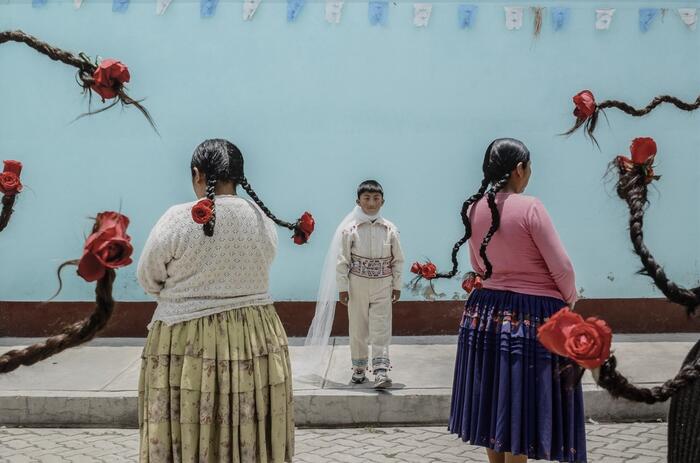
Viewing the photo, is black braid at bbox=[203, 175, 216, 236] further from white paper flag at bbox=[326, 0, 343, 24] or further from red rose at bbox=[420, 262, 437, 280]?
white paper flag at bbox=[326, 0, 343, 24]

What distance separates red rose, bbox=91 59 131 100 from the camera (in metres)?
1.98

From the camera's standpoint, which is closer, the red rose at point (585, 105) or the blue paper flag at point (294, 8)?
the red rose at point (585, 105)

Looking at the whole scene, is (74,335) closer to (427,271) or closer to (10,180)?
(10,180)

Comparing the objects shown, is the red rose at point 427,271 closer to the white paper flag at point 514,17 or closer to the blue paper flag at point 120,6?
the white paper flag at point 514,17

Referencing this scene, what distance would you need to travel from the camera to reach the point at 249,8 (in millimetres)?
6562

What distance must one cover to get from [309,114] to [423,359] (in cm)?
261

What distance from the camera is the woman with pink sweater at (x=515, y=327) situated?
2.89 meters

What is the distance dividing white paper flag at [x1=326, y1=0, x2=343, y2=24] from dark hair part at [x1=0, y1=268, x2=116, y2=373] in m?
5.53

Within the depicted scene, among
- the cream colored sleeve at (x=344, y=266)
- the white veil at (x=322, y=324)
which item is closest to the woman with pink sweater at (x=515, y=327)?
the cream colored sleeve at (x=344, y=266)

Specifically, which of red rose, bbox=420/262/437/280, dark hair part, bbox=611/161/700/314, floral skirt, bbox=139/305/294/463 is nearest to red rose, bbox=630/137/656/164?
dark hair part, bbox=611/161/700/314

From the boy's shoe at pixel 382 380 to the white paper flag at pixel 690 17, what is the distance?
462 centimetres

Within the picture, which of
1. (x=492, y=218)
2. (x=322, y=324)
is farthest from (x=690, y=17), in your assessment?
(x=492, y=218)

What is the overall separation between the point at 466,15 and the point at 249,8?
2.12m

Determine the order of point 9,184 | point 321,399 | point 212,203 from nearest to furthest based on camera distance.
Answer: point 9,184 < point 212,203 < point 321,399
